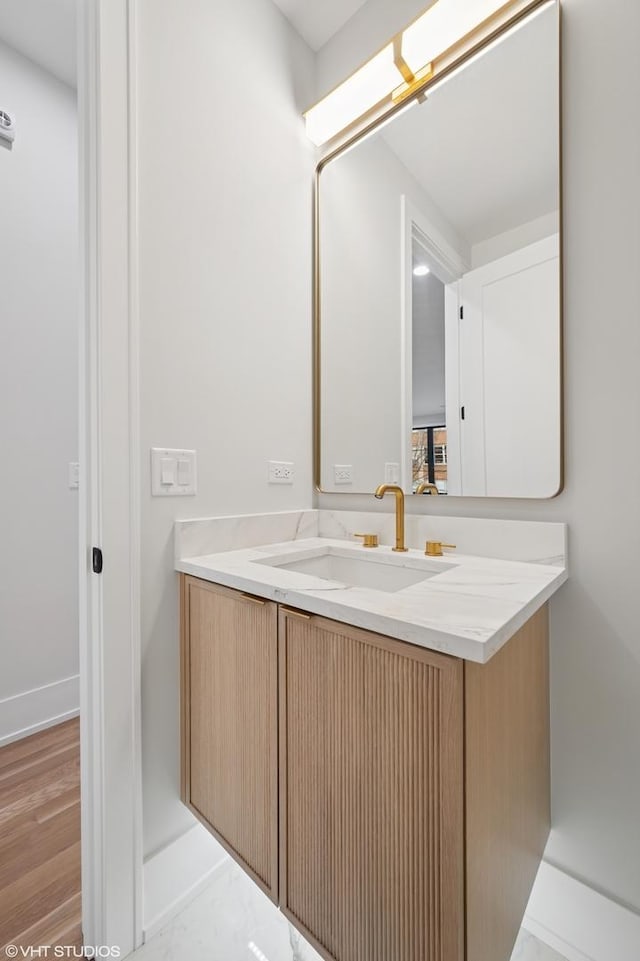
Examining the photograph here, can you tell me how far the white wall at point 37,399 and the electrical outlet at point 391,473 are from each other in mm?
1504

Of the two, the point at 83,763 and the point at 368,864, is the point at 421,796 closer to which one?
the point at 368,864

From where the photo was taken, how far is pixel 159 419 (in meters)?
1.09

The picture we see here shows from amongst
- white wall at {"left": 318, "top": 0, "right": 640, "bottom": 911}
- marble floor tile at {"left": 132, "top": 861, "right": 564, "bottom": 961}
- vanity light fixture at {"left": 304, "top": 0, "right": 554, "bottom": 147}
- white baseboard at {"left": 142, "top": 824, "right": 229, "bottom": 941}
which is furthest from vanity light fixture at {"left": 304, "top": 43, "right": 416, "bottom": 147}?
marble floor tile at {"left": 132, "top": 861, "right": 564, "bottom": 961}

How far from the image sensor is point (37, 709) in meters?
1.82

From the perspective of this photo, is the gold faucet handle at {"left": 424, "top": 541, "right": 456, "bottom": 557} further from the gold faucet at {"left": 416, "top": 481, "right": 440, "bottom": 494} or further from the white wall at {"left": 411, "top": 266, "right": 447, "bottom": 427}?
the white wall at {"left": 411, "top": 266, "right": 447, "bottom": 427}

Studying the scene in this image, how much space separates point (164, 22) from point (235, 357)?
847mm

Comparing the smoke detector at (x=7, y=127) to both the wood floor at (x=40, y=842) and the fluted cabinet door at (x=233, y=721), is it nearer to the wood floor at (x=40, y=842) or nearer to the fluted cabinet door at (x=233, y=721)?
the fluted cabinet door at (x=233, y=721)

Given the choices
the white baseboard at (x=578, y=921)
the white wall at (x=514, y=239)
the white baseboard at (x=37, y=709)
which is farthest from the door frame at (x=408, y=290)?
the white baseboard at (x=37, y=709)

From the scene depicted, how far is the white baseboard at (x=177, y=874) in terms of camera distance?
103cm

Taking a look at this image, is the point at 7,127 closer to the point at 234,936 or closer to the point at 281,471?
the point at 281,471

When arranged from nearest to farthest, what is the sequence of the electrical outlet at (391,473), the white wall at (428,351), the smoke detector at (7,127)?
1. the white wall at (428,351)
2. the electrical outlet at (391,473)
3. the smoke detector at (7,127)

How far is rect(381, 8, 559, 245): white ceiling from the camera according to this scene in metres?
1.05

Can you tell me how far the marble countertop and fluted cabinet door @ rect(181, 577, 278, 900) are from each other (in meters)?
0.05

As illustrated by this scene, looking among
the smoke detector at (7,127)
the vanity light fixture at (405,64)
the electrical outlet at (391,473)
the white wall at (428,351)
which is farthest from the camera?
the smoke detector at (7,127)
